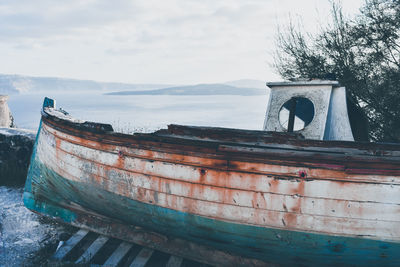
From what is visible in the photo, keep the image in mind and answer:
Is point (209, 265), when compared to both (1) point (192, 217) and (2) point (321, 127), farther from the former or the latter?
(2) point (321, 127)

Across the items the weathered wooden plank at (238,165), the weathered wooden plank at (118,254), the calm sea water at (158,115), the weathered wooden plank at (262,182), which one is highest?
the weathered wooden plank at (238,165)

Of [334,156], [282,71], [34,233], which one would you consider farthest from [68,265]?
[282,71]

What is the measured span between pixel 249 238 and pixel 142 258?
4.80 ft

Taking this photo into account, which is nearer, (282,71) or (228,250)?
(228,250)

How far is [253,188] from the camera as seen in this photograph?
10.4 feet

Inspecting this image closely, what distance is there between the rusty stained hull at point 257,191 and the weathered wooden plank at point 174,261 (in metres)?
0.29

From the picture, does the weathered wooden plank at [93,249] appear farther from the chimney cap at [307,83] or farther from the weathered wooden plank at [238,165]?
the chimney cap at [307,83]

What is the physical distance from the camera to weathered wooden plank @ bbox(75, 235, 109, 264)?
387 cm

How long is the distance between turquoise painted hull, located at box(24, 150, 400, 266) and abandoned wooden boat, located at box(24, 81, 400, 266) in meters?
0.01

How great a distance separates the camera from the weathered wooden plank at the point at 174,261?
374cm

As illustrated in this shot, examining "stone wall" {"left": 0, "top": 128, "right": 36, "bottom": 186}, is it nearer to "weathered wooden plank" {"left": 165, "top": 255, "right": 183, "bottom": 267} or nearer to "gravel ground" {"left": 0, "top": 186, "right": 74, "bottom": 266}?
"gravel ground" {"left": 0, "top": 186, "right": 74, "bottom": 266}

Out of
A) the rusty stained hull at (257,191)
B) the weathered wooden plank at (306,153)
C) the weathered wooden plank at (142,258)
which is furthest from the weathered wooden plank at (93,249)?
the weathered wooden plank at (306,153)

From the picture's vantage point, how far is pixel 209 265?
12.9 feet

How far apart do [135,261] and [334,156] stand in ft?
8.82
